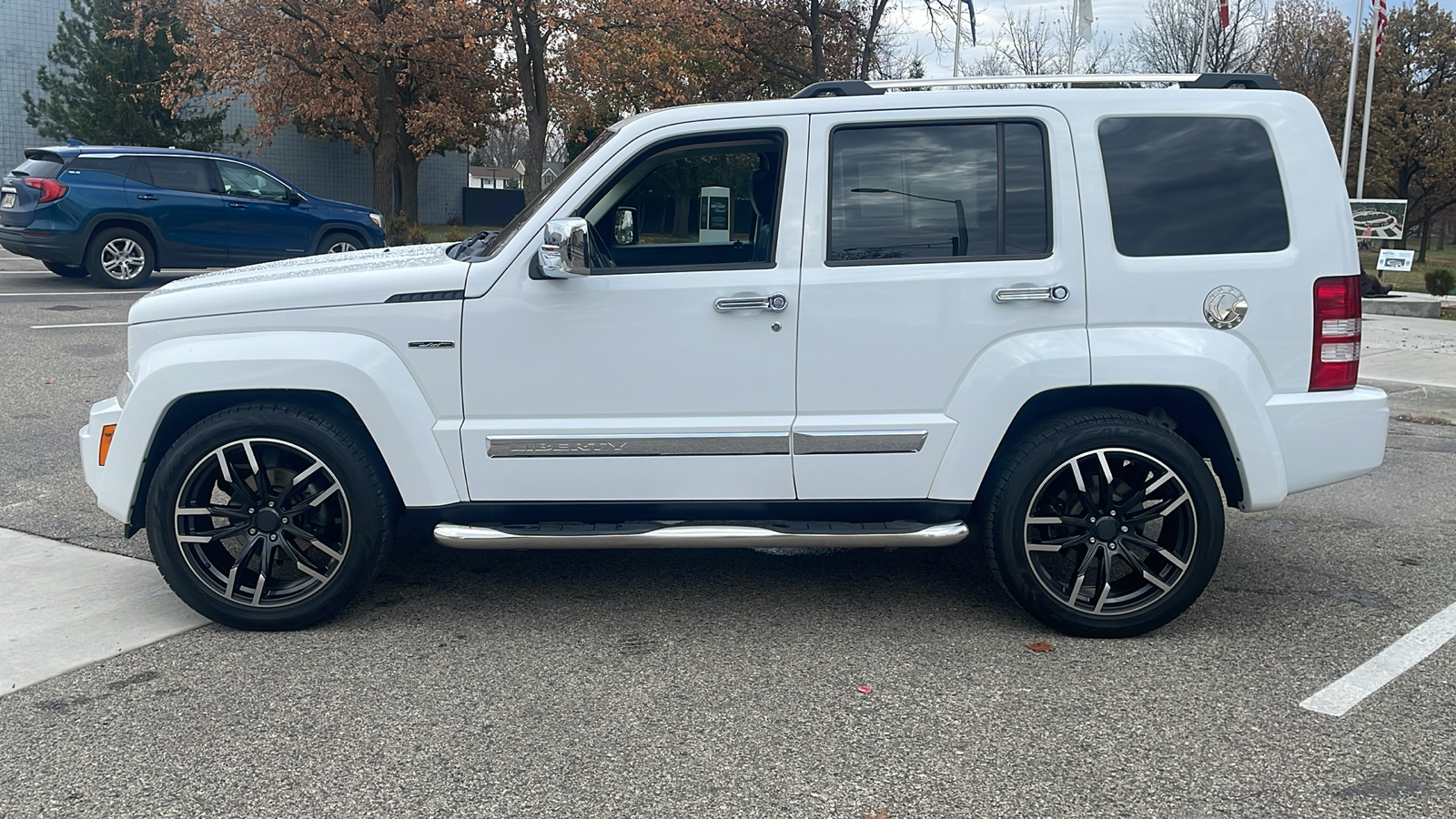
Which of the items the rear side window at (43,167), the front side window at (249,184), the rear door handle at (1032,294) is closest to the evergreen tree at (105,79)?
the front side window at (249,184)

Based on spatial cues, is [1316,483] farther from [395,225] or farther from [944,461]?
[395,225]

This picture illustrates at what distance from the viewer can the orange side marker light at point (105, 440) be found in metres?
4.38

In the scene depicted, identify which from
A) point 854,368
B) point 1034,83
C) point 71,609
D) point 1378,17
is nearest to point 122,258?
point 71,609

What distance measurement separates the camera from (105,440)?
4395 mm

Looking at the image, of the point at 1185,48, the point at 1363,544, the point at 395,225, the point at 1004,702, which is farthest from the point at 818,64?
the point at 1004,702

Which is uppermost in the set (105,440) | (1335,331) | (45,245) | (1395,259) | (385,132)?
(385,132)

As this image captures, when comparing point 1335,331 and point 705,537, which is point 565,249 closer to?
point 705,537

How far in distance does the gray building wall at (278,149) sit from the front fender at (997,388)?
34.2m

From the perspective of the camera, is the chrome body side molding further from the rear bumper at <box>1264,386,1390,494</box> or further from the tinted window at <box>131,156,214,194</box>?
the tinted window at <box>131,156,214,194</box>

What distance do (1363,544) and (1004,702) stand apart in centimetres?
287

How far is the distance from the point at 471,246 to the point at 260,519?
4.44 feet

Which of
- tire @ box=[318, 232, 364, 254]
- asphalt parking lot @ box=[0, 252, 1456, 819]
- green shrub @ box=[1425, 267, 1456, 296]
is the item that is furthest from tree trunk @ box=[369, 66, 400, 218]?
asphalt parking lot @ box=[0, 252, 1456, 819]

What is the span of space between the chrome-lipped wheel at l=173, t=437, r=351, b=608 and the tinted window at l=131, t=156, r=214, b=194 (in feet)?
43.3

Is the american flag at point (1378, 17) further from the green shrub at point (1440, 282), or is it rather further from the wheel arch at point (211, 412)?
the wheel arch at point (211, 412)
